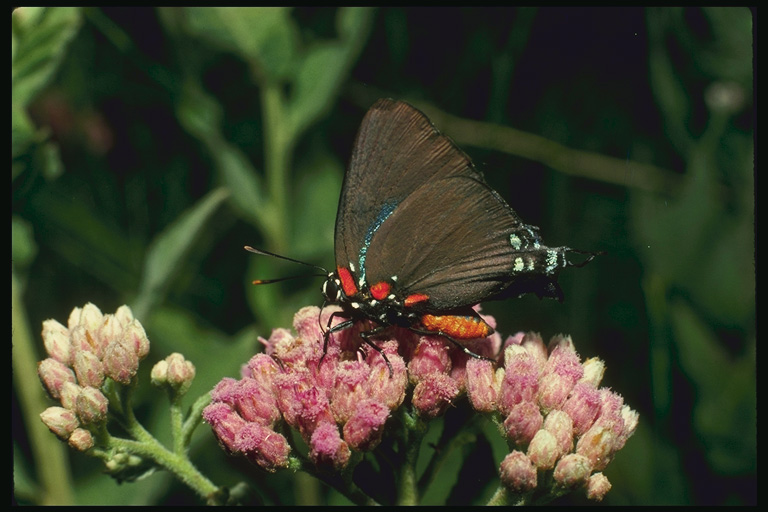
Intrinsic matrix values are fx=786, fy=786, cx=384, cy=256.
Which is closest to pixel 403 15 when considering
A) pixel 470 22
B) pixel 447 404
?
pixel 470 22

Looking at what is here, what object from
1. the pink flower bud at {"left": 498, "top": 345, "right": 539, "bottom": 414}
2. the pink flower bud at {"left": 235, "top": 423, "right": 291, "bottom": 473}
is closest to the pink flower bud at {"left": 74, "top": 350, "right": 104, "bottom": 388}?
the pink flower bud at {"left": 235, "top": 423, "right": 291, "bottom": 473}

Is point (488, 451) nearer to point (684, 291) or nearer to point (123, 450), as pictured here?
point (123, 450)

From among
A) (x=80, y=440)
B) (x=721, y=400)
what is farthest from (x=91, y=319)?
(x=721, y=400)

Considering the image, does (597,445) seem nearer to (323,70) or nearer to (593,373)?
(593,373)

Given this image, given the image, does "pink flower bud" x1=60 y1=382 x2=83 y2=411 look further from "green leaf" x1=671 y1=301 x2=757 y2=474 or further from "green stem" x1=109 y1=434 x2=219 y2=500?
"green leaf" x1=671 y1=301 x2=757 y2=474

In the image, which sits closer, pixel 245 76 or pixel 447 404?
pixel 447 404

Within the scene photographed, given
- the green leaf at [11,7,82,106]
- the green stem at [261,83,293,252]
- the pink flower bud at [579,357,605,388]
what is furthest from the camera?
the green stem at [261,83,293,252]
